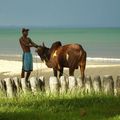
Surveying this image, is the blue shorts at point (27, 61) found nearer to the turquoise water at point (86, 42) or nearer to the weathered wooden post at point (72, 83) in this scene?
the weathered wooden post at point (72, 83)

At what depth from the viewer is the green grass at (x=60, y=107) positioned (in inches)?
420

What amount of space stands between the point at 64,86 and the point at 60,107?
1.57 m

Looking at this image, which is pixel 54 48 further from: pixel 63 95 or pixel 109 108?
pixel 109 108

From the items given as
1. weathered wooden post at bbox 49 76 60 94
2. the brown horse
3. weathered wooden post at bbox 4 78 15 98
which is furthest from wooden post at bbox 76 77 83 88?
the brown horse

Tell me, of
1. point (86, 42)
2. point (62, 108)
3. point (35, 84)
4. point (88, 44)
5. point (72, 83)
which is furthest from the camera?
point (86, 42)

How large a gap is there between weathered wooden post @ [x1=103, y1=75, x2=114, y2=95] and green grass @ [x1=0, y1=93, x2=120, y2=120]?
37 cm

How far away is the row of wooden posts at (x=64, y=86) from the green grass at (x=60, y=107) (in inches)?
11.7

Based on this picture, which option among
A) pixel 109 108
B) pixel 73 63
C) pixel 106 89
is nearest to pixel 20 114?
pixel 109 108

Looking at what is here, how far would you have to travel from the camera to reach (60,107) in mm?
11625

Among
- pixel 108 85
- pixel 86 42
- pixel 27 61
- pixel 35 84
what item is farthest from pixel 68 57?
pixel 86 42

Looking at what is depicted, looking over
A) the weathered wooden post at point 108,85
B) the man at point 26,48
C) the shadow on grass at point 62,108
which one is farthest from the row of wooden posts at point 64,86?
the man at point 26,48

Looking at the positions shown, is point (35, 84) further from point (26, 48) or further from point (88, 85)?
point (26, 48)

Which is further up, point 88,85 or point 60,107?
point 88,85

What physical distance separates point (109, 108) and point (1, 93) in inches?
115
